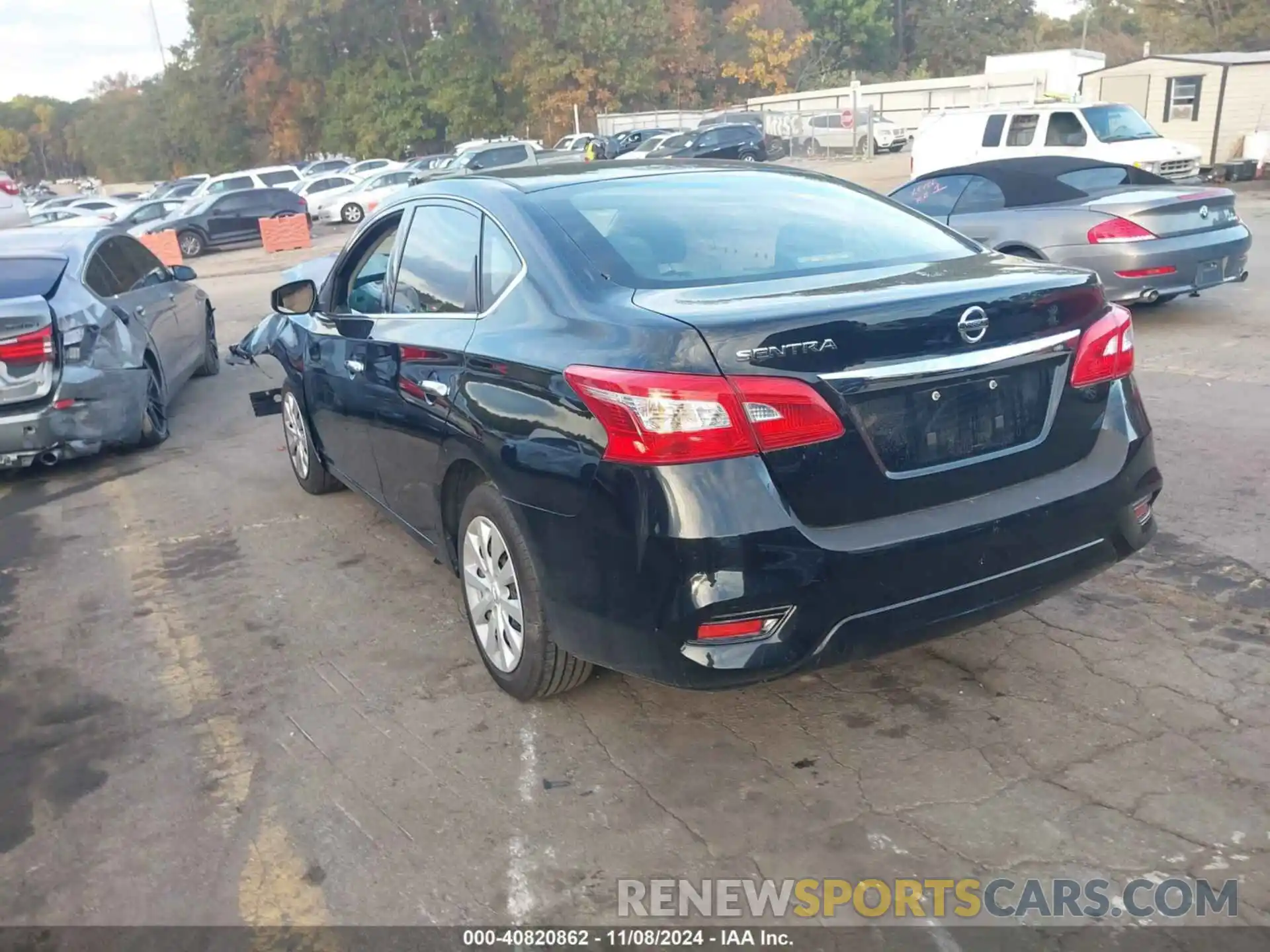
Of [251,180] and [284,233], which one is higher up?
[251,180]

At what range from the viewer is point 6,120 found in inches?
5359

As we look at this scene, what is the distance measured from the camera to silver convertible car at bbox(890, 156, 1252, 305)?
8789 millimetres

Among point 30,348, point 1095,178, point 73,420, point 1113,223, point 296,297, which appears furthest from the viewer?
point 1095,178

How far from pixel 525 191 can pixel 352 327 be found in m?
1.21

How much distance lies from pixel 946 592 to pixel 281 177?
37020mm

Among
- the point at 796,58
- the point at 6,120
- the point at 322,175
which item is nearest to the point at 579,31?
the point at 796,58

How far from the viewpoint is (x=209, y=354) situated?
33.8 feet

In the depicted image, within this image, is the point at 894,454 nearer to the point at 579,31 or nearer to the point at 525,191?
the point at 525,191

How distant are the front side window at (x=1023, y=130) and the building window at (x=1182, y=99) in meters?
9.98

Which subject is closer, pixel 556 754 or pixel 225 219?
pixel 556 754

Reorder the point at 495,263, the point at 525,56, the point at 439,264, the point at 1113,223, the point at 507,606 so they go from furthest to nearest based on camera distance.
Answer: the point at 525,56, the point at 1113,223, the point at 439,264, the point at 495,263, the point at 507,606

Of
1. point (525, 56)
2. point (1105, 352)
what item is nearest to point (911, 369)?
point (1105, 352)

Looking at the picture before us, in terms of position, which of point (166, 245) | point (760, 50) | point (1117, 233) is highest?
point (760, 50)

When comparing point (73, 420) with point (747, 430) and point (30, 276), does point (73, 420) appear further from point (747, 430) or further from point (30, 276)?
point (747, 430)
